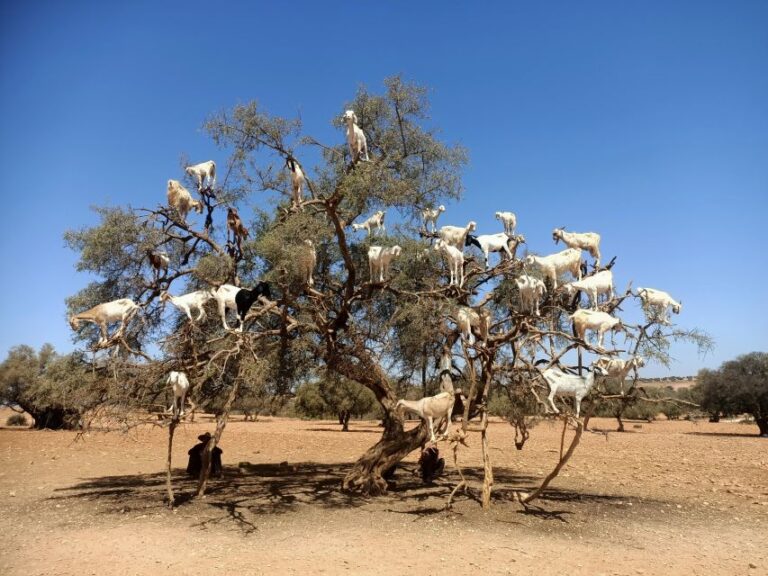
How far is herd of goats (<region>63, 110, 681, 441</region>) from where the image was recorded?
8.66 m

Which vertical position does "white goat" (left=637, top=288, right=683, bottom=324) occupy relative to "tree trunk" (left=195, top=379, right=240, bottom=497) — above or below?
above

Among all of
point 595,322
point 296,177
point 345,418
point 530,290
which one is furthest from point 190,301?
point 345,418

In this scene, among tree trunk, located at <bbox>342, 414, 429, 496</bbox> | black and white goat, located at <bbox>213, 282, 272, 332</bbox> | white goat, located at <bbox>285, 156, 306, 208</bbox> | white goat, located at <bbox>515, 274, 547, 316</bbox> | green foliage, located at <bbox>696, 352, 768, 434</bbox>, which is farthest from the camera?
green foliage, located at <bbox>696, 352, 768, 434</bbox>

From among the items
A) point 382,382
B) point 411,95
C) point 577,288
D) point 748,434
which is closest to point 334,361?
point 382,382

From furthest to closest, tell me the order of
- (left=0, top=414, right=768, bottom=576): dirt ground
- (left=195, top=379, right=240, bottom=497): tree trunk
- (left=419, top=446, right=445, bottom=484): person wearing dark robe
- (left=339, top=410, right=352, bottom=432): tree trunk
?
(left=339, top=410, right=352, bottom=432): tree trunk, (left=419, top=446, right=445, bottom=484): person wearing dark robe, (left=195, top=379, right=240, bottom=497): tree trunk, (left=0, top=414, right=768, bottom=576): dirt ground

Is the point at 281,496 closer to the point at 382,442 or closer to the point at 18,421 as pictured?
the point at 382,442

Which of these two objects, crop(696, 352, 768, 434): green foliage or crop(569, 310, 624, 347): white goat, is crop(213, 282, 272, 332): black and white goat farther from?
crop(696, 352, 768, 434): green foliage

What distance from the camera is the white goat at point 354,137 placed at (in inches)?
389

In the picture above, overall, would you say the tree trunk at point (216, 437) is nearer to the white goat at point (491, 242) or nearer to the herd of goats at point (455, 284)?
the herd of goats at point (455, 284)

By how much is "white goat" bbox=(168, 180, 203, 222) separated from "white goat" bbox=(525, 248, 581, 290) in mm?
6674

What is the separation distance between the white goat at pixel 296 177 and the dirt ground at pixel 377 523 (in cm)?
523

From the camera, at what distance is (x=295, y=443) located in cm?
2388

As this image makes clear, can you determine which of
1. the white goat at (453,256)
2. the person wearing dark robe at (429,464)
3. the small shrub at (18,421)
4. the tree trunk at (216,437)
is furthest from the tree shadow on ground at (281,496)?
the small shrub at (18,421)

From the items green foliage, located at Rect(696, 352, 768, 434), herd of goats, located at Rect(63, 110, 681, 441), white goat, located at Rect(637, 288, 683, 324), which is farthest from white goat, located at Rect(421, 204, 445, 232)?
green foliage, located at Rect(696, 352, 768, 434)
